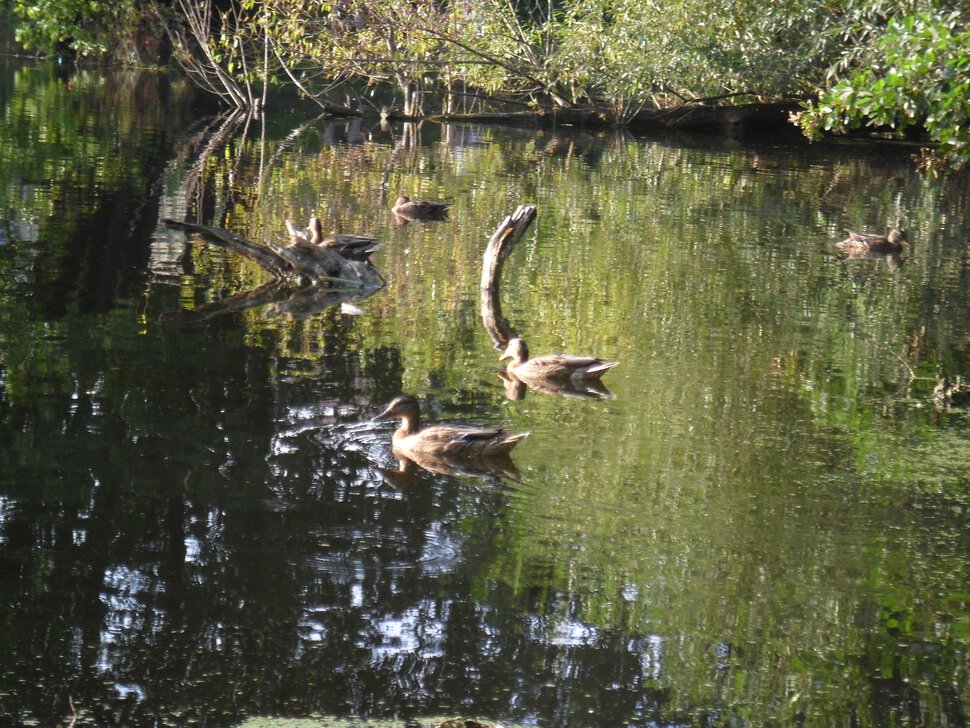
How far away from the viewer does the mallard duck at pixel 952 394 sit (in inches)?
358

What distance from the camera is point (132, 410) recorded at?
7.84 metres

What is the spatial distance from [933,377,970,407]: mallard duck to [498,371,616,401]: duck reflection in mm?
2365

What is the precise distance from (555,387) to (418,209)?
8091mm

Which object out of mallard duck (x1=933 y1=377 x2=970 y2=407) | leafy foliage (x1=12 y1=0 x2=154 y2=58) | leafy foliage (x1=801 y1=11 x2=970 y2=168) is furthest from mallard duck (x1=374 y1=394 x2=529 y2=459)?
leafy foliage (x1=12 y1=0 x2=154 y2=58)

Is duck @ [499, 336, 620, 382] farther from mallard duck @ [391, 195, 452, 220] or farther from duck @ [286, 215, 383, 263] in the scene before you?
mallard duck @ [391, 195, 452, 220]

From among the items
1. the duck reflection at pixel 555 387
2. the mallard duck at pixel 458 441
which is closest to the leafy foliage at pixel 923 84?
the duck reflection at pixel 555 387

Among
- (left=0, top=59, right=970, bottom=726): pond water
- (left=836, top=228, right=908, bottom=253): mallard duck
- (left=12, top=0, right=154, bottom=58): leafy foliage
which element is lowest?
(left=0, top=59, right=970, bottom=726): pond water

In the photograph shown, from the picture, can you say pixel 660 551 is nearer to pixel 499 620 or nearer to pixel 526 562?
Result: pixel 526 562

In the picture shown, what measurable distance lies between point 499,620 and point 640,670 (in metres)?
0.67

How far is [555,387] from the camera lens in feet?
30.0

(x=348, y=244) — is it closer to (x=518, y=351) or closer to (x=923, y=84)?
(x=518, y=351)

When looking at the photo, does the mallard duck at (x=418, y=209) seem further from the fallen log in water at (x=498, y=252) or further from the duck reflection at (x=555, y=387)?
the duck reflection at (x=555, y=387)

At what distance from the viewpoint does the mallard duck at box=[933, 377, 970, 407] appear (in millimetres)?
9087

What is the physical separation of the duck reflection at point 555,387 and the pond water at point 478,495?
0.23 feet
